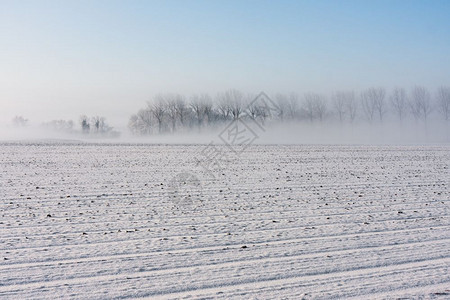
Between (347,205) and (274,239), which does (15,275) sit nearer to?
(274,239)

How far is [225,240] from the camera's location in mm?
7992

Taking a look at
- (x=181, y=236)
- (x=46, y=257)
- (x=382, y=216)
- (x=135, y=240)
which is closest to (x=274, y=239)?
(x=181, y=236)

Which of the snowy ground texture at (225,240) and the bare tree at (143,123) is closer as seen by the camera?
the snowy ground texture at (225,240)

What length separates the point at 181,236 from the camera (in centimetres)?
828

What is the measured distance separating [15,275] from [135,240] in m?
2.34

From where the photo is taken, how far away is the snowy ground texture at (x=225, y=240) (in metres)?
5.79

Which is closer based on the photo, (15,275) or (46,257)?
(15,275)

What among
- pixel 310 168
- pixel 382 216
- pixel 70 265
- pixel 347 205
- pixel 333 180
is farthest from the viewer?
pixel 310 168

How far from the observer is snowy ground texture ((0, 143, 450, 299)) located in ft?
19.0

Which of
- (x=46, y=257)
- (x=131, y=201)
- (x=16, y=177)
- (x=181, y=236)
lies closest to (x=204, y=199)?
(x=131, y=201)

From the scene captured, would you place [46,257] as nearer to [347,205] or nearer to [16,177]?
[347,205]

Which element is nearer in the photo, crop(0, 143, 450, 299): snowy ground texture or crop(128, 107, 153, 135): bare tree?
crop(0, 143, 450, 299): snowy ground texture

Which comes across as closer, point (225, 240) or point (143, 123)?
point (225, 240)

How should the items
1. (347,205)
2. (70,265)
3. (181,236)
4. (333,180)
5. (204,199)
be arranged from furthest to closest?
(333,180) → (204,199) → (347,205) → (181,236) → (70,265)
